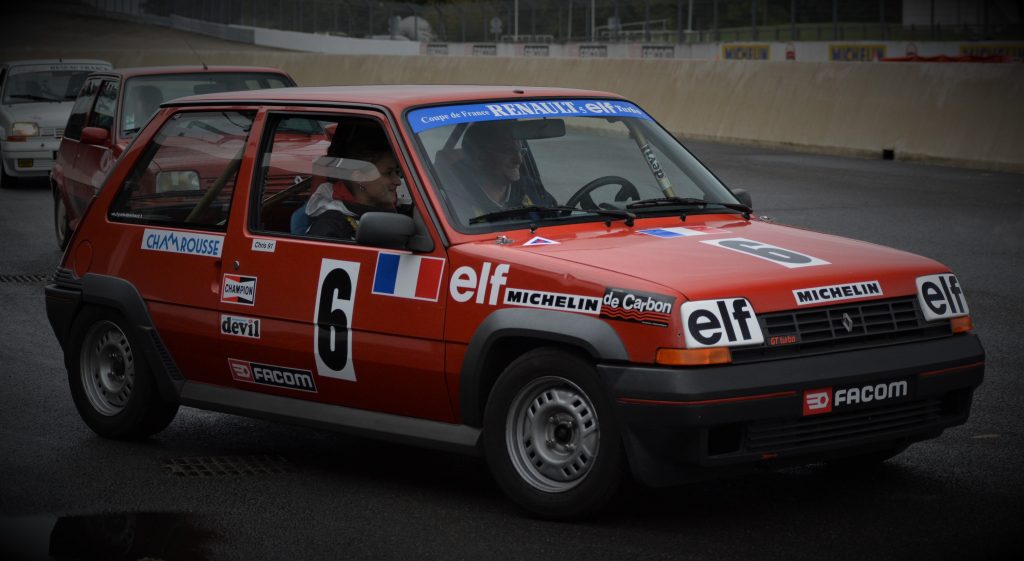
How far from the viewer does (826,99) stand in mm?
22641

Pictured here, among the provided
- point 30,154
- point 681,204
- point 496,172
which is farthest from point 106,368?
point 30,154

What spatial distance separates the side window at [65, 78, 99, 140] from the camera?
14234mm

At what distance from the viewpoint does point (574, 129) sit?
6582 millimetres

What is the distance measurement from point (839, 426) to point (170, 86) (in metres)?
9.88

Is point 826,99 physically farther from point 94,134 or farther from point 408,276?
point 408,276

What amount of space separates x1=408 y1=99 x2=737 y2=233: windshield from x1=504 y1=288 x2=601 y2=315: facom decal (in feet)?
1.51

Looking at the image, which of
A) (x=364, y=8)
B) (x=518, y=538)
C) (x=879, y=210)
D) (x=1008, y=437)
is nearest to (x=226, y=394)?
(x=518, y=538)

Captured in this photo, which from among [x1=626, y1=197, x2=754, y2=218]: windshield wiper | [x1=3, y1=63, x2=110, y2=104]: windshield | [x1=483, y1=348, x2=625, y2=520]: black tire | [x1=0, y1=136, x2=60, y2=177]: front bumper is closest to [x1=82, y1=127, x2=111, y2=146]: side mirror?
[x1=626, y1=197, x2=754, y2=218]: windshield wiper

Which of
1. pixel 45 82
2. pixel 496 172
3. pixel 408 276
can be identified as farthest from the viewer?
pixel 45 82

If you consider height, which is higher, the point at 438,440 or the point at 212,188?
the point at 212,188

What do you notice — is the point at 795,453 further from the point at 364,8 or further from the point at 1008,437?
the point at 364,8

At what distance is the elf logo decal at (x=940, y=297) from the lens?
5.54m

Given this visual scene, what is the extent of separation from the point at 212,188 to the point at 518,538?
7.93 feet

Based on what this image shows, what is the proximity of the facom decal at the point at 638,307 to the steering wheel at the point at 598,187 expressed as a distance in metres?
1.13
